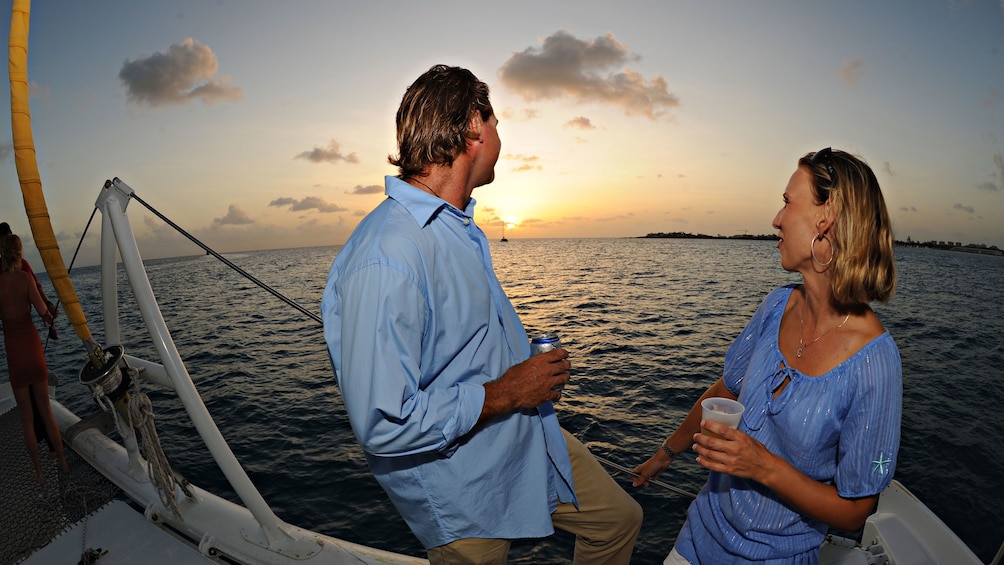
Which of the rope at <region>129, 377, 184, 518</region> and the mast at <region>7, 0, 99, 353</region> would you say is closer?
the rope at <region>129, 377, 184, 518</region>

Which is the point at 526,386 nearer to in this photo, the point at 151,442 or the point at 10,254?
the point at 151,442

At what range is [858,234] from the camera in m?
1.55

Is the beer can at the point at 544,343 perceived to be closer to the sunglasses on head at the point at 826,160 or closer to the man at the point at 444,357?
the man at the point at 444,357

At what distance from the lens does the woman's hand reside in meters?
1.49

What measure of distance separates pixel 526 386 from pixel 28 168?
493cm

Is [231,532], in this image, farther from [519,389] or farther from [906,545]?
[906,545]

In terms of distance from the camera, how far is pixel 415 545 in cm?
533

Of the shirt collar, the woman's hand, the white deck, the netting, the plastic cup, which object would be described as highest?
the shirt collar

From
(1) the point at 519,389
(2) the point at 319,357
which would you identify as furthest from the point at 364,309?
(2) the point at 319,357

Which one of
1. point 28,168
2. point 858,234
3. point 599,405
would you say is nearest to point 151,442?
point 28,168

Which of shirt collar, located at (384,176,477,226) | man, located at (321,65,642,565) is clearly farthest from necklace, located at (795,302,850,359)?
shirt collar, located at (384,176,477,226)

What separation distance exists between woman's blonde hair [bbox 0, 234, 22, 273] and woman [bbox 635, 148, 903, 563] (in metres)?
7.04

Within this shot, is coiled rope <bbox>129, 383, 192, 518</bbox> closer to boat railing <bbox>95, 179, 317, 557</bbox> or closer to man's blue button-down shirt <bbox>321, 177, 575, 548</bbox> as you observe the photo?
boat railing <bbox>95, 179, 317, 557</bbox>

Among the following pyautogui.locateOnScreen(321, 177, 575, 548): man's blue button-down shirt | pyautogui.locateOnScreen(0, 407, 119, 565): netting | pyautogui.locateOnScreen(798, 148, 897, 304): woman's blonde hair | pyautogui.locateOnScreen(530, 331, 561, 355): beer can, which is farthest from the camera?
pyautogui.locateOnScreen(0, 407, 119, 565): netting
